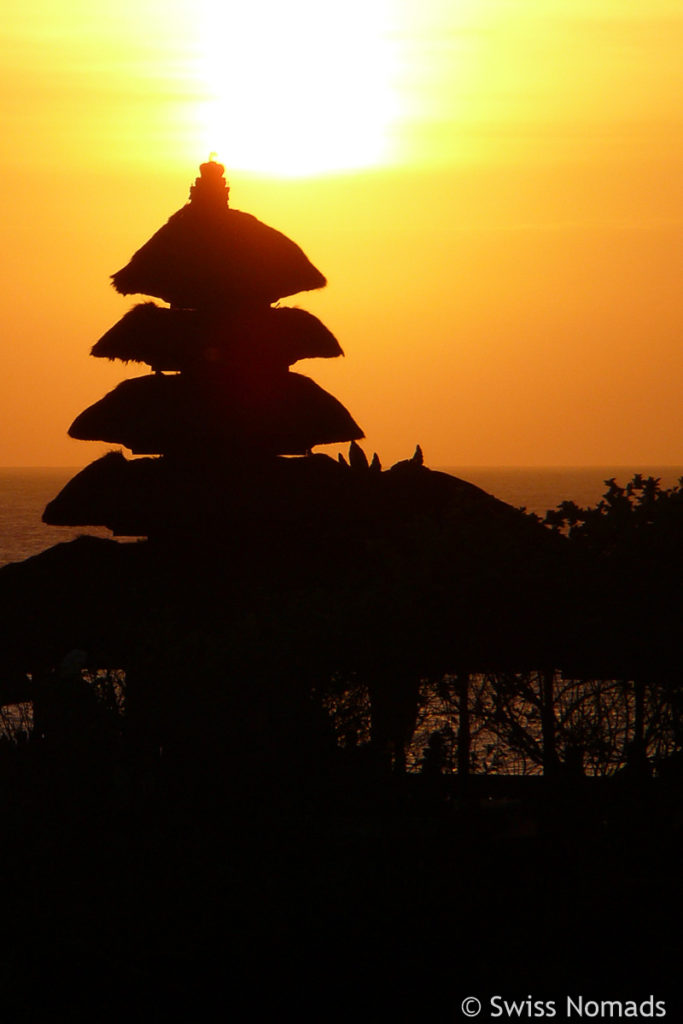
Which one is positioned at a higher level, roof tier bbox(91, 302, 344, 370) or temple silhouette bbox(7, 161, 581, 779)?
roof tier bbox(91, 302, 344, 370)

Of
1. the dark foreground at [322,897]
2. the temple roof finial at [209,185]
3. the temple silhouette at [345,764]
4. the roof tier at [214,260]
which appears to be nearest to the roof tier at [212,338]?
the roof tier at [214,260]

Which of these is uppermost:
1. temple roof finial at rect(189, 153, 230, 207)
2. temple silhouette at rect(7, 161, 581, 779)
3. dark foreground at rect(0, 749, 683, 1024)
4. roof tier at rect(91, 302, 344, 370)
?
temple roof finial at rect(189, 153, 230, 207)

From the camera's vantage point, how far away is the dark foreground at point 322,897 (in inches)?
382

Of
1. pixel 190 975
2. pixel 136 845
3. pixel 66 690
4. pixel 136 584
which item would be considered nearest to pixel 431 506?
pixel 136 584

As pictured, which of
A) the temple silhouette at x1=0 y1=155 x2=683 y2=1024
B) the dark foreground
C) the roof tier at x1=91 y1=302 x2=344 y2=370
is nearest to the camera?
the dark foreground

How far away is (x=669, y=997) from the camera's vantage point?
941cm

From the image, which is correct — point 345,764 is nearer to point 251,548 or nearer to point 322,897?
point 322,897

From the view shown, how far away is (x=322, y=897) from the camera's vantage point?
35.0ft

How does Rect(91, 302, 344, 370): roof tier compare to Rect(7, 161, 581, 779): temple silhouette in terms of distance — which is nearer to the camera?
Rect(7, 161, 581, 779): temple silhouette

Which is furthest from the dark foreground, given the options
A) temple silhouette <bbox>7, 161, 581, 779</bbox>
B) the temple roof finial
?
the temple roof finial

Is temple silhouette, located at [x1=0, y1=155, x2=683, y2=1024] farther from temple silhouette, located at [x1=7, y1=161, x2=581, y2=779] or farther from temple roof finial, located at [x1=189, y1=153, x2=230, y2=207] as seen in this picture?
temple roof finial, located at [x1=189, y1=153, x2=230, y2=207]

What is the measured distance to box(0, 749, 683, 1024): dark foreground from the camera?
382 inches

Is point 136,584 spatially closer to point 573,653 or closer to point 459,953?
point 573,653

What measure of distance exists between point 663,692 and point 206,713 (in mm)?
4216
